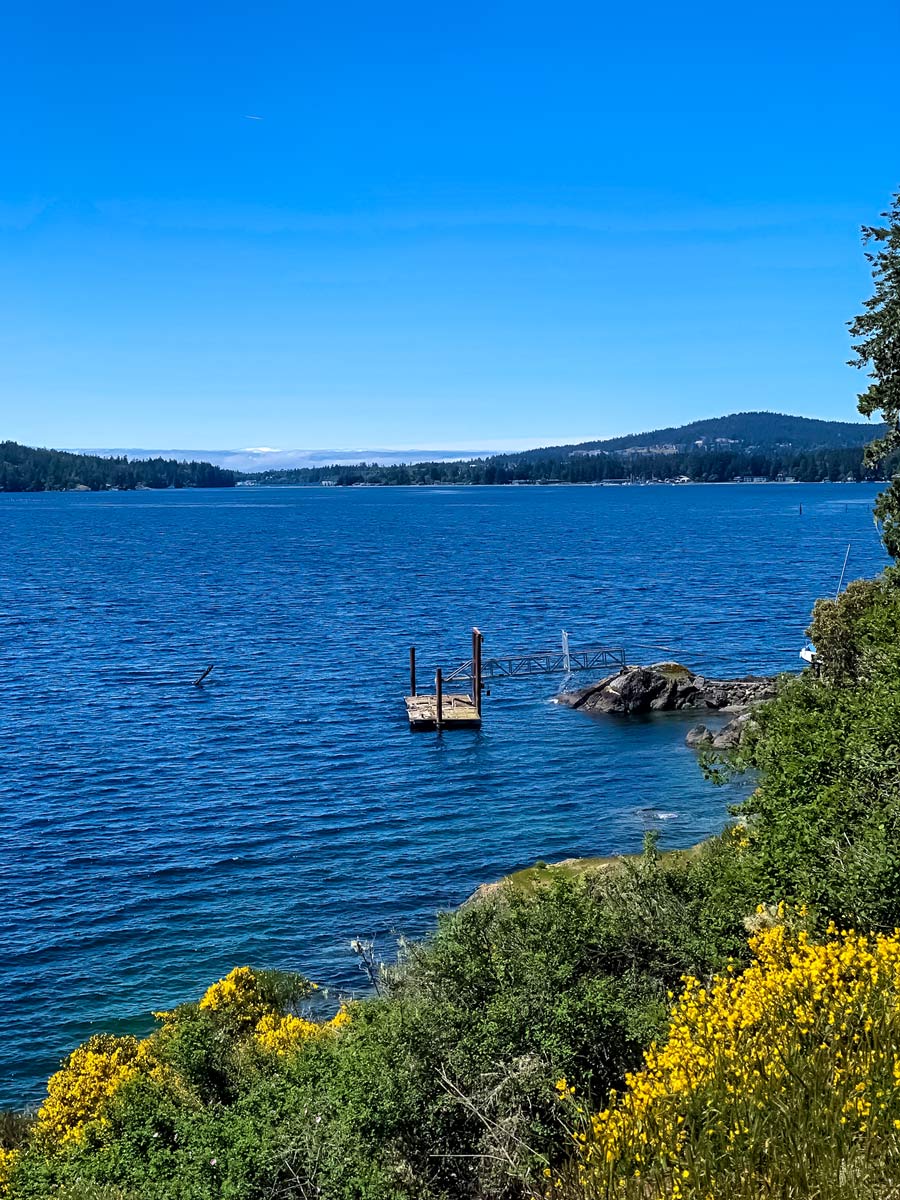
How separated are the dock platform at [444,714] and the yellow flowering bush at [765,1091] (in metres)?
40.5

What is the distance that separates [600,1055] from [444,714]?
130 ft

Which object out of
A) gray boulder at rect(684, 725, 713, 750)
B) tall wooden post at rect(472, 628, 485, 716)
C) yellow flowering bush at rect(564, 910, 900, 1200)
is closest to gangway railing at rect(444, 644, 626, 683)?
tall wooden post at rect(472, 628, 485, 716)

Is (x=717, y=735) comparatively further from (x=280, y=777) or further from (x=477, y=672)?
(x=280, y=777)

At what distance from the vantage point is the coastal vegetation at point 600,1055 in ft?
27.9

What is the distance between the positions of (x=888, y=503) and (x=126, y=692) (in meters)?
43.6

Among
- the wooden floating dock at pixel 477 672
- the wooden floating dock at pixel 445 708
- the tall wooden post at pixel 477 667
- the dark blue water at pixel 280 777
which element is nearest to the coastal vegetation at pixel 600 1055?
the dark blue water at pixel 280 777

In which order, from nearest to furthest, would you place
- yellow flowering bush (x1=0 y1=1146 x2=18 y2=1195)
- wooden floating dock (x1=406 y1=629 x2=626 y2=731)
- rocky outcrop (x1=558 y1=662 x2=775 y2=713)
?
yellow flowering bush (x1=0 y1=1146 x2=18 y2=1195), wooden floating dock (x1=406 y1=629 x2=626 y2=731), rocky outcrop (x1=558 y1=662 x2=775 y2=713)

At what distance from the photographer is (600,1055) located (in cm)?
1263

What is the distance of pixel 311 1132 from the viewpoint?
38.0 ft

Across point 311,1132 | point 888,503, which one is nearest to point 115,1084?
point 311,1132

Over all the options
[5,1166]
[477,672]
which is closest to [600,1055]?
[5,1166]

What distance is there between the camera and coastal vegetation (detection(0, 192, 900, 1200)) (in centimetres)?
852

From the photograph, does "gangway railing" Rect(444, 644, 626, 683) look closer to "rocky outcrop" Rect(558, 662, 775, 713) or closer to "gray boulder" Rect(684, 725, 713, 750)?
"rocky outcrop" Rect(558, 662, 775, 713)

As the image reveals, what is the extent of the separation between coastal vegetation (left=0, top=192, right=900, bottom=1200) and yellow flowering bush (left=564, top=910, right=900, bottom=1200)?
0.09 ft
